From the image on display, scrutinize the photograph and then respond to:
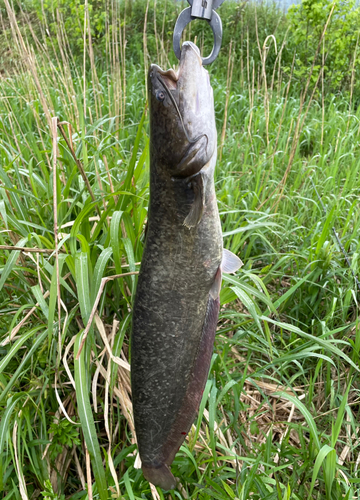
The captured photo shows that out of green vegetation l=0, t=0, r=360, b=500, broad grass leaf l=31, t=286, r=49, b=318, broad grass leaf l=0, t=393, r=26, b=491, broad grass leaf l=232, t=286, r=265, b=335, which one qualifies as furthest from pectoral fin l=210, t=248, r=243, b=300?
broad grass leaf l=0, t=393, r=26, b=491

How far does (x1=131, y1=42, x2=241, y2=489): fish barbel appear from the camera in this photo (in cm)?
93

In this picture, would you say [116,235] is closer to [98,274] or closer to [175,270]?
[98,274]

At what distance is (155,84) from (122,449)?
1374mm

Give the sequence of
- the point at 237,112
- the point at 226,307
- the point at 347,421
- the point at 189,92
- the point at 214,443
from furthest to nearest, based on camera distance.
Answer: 1. the point at 237,112
2. the point at 226,307
3. the point at 347,421
4. the point at 214,443
5. the point at 189,92

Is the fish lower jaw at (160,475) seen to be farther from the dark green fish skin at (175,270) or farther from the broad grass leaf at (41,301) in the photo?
the broad grass leaf at (41,301)

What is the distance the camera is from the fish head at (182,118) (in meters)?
0.91

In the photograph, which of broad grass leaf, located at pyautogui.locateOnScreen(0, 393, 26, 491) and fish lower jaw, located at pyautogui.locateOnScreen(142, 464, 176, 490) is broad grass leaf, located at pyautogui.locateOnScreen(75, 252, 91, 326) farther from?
fish lower jaw, located at pyautogui.locateOnScreen(142, 464, 176, 490)

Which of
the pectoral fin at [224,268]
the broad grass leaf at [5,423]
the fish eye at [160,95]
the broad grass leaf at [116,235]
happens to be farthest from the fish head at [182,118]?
the broad grass leaf at [5,423]

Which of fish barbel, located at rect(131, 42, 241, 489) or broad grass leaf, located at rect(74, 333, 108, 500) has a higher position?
fish barbel, located at rect(131, 42, 241, 489)

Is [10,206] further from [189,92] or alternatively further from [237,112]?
[237,112]

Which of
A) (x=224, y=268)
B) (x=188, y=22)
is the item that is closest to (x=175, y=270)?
(x=224, y=268)

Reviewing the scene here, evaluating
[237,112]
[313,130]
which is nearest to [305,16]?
[237,112]

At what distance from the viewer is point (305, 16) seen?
17.0 ft

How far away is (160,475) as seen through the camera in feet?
3.62
